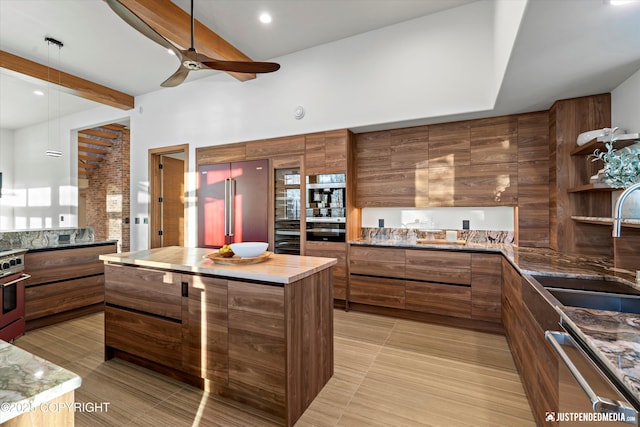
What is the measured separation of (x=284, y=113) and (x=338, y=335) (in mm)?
3019

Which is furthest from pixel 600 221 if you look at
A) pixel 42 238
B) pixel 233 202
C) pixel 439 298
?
pixel 42 238

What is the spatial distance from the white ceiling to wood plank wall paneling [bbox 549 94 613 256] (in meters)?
0.18

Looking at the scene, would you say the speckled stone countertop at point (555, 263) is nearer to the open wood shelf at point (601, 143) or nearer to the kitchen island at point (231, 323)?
the open wood shelf at point (601, 143)

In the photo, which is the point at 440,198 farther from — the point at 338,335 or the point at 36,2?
the point at 36,2

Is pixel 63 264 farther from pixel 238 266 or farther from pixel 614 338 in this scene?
pixel 614 338

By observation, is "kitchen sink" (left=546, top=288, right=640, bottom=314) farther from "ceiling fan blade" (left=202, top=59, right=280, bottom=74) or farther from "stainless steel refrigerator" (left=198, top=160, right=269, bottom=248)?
"stainless steel refrigerator" (left=198, top=160, right=269, bottom=248)

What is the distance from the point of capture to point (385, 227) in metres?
3.99

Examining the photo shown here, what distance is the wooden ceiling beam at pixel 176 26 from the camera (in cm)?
267

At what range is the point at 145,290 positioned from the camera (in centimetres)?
219

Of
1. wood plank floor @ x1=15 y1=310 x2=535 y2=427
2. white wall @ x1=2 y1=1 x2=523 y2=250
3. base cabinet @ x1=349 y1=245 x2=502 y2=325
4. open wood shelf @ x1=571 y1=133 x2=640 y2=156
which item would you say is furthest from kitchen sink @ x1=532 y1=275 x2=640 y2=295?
white wall @ x1=2 y1=1 x2=523 y2=250

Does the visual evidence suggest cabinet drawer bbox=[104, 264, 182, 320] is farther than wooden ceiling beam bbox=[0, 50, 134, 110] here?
No

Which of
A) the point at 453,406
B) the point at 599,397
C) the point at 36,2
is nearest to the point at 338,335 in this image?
the point at 453,406

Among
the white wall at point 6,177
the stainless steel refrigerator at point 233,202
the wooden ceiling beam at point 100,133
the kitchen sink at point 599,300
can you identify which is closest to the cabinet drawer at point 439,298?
the kitchen sink at point 599,300

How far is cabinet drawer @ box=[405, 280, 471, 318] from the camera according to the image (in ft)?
10.0
